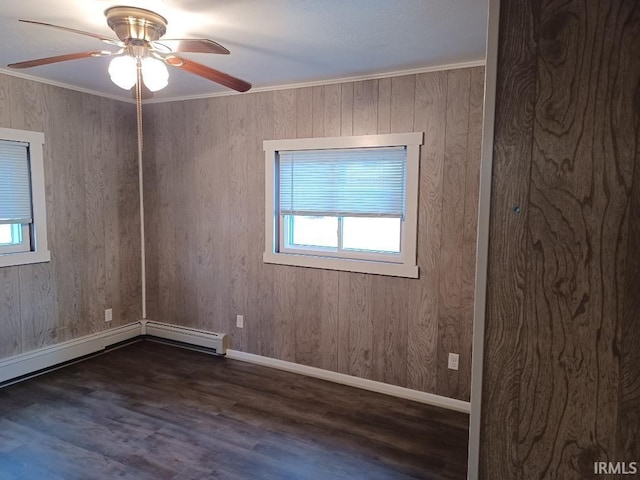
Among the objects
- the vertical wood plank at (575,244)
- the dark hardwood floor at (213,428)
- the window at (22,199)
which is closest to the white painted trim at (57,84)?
the window at (22,199)

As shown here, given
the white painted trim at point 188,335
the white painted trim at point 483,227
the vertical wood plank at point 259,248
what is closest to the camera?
the white painted trim at point 483,227

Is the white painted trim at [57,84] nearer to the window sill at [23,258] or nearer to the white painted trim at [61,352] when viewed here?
the window sill at [23,258]

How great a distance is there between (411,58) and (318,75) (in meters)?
0.77

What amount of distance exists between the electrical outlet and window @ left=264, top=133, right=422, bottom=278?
26.1 inches

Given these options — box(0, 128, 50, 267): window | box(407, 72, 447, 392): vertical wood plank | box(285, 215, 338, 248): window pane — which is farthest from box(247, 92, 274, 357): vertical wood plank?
box(0, 128, 50, 267): window

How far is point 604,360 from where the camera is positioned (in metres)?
1.05

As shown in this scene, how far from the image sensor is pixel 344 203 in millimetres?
3383

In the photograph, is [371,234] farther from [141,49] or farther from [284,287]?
[141,49]

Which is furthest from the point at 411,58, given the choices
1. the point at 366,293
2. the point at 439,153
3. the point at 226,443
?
the point at 226,443

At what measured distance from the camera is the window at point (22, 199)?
3.29 metres

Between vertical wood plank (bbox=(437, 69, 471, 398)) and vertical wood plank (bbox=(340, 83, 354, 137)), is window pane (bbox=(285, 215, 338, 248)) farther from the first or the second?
vertical wood plank (bbox=(437, 69, 471, 398))

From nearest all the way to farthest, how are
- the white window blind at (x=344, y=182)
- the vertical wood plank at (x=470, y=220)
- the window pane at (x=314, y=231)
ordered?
the vertical wood plank at (x=470, y=220)
the white window blind at (x=344, y=182)
the window pane at (x=314, y=231)

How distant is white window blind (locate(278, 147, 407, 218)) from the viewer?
3.18 m

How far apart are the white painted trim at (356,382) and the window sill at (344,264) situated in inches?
35.8
